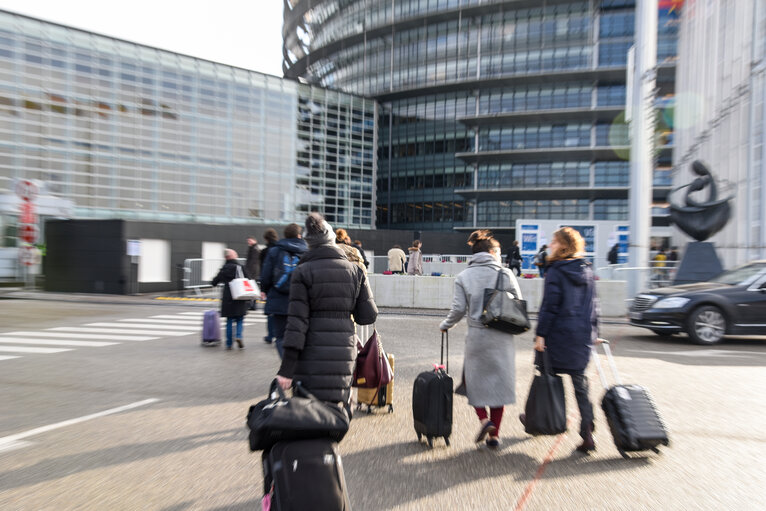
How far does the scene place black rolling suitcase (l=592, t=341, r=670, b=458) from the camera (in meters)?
4.29

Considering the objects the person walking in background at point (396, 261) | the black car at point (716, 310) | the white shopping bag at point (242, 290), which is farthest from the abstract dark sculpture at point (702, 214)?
the white shopping bag at point (242, 290)

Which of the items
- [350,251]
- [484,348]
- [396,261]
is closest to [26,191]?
[396,261]

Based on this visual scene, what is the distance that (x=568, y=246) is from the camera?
462 cm

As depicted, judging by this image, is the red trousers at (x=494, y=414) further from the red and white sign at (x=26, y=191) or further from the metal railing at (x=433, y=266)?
the metal railing at (x=433, y=266)

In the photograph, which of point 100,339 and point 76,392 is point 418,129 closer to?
point 100,339

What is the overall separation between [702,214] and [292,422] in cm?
1686

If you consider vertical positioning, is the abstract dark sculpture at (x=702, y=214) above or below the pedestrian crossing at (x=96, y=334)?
above

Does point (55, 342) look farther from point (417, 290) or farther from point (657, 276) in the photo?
point (657, 276)

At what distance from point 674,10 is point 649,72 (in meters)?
25.8

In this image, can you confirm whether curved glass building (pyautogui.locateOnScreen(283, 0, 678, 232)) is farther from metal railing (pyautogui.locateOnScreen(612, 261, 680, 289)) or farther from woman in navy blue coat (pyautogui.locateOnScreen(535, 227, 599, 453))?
woman in navy blue coat (pyautogui.locateOnScreen(535, 227, 599, 453))

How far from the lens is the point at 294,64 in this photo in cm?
6850

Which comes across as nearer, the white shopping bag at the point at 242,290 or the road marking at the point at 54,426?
the road marking at the point at 54,426

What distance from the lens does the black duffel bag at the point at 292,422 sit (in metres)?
2.57

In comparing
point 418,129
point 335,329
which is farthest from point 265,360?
point 418,129
